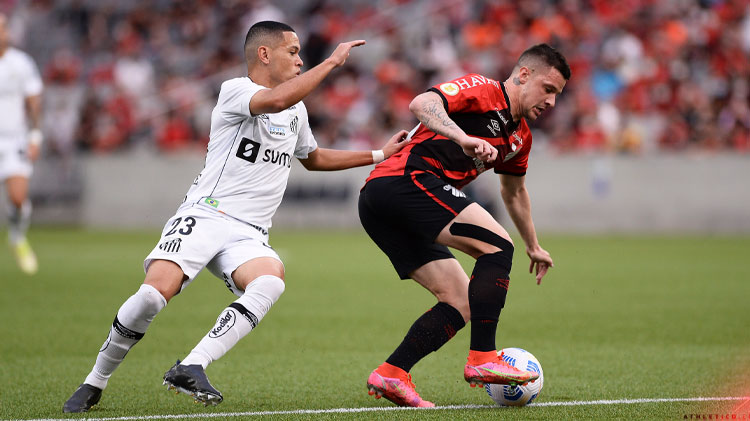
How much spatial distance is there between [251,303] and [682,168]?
16645mm

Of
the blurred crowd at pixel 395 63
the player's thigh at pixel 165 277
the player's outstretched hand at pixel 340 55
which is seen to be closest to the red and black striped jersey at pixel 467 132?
the player's outstretched hand at pixel 340 55

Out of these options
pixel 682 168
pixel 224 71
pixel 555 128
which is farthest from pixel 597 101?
pixel 224 71

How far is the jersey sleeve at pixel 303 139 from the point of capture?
20.3ft

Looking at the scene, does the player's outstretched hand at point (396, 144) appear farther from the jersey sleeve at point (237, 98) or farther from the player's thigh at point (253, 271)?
the player's thigh at point (253, 271)

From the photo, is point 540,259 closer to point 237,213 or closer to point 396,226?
point 396,226

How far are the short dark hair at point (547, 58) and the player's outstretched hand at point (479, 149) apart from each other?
0.85 meters

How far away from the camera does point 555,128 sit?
21891mm

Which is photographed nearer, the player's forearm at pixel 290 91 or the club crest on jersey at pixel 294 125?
the player's forearm at pixel 290 91

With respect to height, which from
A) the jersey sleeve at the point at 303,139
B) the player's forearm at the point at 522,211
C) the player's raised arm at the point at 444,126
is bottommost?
the player's forearm at the point at 522,211

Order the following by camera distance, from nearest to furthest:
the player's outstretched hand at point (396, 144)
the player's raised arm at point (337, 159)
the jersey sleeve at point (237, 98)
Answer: the jersey sleeve at point (237, 98) → the player's outstretched hand at point (396, 144) → the player's raised arm at point (337, 159)

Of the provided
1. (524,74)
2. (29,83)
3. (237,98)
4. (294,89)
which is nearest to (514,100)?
(524,74)

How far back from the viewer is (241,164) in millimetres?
5781

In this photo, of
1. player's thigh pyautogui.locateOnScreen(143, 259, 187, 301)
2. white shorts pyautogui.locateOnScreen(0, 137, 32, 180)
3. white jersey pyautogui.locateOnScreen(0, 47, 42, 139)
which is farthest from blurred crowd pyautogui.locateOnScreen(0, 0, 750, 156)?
player's thigh pyautogui.locateOnScreen(143, 259, 187, 301)

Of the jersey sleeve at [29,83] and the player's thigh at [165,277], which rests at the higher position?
the jersey sleeve at [29,83]
